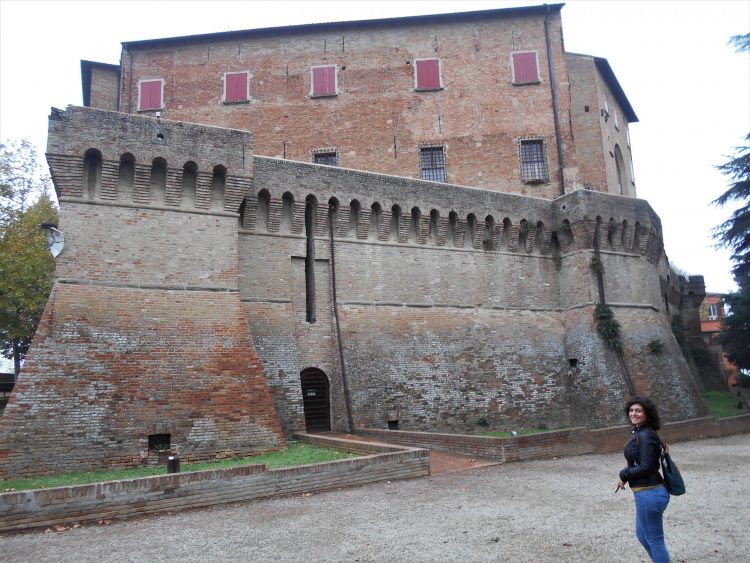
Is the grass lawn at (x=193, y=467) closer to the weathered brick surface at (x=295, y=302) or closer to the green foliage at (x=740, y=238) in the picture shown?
the weathered brick surface at (x=295, y=302)

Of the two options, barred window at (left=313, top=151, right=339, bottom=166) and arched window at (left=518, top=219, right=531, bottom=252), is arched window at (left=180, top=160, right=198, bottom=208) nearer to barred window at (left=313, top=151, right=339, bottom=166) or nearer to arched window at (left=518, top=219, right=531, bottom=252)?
barred window at (left=313, top=151, right=339, bottom=166)

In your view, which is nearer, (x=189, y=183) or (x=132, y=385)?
(x=132, y=385)

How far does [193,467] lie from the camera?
11.9 m

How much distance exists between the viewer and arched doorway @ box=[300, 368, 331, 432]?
56.5ft

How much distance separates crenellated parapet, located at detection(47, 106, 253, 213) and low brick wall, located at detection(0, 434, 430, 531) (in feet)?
25.4

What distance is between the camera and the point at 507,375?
19797 millimetres

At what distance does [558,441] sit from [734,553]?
320 inches

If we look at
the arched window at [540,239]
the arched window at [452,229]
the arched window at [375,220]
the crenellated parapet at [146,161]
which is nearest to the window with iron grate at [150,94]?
the crenellated parapet at [146,161]

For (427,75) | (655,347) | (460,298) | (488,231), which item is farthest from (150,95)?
(655,347)

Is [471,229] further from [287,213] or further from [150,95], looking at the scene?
[150,95]

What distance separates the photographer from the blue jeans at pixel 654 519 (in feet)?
16.4

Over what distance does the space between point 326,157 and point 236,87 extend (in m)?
5.05

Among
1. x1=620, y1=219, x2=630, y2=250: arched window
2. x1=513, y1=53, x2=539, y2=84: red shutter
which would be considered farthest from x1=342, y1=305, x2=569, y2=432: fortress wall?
x1=513, y1=53, x2=539, y2=84: red shutter

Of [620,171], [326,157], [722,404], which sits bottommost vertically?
[722,404]
